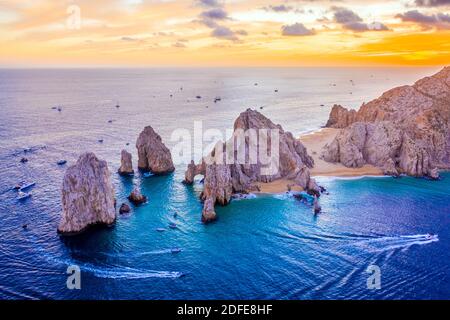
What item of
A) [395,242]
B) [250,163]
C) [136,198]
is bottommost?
[395,242]

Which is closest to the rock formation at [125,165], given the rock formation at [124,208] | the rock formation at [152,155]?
the rock formation at [152,155]

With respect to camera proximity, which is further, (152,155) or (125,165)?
(152,155)

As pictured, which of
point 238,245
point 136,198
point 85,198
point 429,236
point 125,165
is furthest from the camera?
point 125,165

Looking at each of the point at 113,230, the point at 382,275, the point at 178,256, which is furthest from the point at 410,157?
the point at 113,230

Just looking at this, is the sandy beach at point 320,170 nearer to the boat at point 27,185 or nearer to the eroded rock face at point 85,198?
Answer: the eroded rock face at point 85,198

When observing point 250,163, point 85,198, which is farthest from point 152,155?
point 85,198

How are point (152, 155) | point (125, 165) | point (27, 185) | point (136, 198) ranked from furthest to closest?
point (152, 155)
point (125, 165)
point (27, 185)
point (136, 198)

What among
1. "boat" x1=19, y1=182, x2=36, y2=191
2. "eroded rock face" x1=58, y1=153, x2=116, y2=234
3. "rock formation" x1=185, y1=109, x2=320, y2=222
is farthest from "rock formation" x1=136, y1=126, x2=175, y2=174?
"eroded rock face" x1=58, y1=153, x2=116, y2=234

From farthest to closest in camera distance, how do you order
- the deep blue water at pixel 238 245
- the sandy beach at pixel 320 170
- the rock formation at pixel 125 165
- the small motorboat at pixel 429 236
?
the rock formation at pixel 125 165 < the sandy beach at pixel 320 170 < the small motorboat at pixel 429 236 < the deep blue water at pixel 238 245

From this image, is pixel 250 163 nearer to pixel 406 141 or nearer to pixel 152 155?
pixel 152 155
